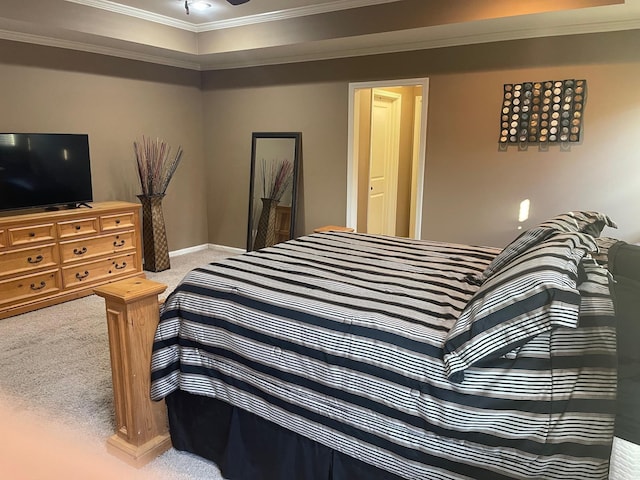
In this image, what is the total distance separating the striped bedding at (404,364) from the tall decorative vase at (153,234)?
2.93m

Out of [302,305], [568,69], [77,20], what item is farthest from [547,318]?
[77,20]

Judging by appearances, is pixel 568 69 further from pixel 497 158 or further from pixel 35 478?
pixel 35 478

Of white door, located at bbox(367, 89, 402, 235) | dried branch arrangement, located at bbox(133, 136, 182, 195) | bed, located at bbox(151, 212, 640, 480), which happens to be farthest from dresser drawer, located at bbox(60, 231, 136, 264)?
white door, located at bbox(367, 89, 402, 235)

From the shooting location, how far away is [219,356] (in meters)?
1.90

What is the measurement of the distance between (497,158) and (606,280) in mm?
2646

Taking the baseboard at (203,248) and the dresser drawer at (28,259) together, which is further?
the baseboard at (203,248)

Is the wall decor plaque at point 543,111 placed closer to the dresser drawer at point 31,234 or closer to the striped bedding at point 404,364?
the striped bedding at point 404,364

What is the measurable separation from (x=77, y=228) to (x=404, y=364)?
11.8 feet

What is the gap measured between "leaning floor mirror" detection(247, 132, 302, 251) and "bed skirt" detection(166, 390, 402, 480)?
3313 millimetres

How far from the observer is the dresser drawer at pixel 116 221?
4.28 m

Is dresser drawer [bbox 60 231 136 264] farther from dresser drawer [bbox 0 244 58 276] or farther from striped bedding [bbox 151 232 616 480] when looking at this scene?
striped bedding [bbox 151 232 616 480]

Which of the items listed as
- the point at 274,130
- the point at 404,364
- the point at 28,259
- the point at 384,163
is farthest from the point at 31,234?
the point at 384,163

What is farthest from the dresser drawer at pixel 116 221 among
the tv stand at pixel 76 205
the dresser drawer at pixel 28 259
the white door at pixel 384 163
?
the white door at pixel 384 163

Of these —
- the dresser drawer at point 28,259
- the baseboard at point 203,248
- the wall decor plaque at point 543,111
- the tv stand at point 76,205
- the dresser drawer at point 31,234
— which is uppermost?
the wall decor plaque at point 543,111
